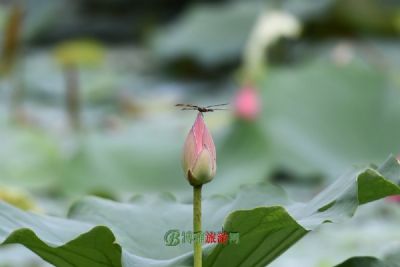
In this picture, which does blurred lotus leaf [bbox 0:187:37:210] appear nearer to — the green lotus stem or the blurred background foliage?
the blurred background foliage

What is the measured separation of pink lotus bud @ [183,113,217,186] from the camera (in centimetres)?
98

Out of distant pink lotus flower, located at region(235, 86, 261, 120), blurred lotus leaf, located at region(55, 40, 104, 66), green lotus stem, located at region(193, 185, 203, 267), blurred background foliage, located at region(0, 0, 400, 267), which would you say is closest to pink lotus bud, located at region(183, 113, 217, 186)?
green lotus stem, located at region(193, 185, 203, 267)

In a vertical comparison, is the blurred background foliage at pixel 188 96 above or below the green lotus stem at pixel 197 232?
above

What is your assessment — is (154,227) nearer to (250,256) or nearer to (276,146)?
(250,256)

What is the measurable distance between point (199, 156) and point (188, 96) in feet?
11.3

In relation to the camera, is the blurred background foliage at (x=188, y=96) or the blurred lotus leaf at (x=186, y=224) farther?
the blurred background foliage at (x=188, y=96)

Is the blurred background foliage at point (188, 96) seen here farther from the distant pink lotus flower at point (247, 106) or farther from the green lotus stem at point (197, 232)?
the green lotus stem at point (197, 232)

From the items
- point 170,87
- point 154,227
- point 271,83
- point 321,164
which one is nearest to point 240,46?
point 170,87

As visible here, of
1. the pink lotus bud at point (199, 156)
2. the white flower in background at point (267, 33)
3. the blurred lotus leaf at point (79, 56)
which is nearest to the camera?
the pink lotus bud at point (199, 156)

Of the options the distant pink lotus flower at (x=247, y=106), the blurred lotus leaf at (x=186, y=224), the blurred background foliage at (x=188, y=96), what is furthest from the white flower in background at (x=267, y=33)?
the blurred lotus leaf at (x=186, y=224)

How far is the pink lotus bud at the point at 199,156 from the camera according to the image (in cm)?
98

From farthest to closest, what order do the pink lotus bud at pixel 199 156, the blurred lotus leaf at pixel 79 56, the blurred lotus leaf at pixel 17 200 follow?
the blurred lotus leaf at pixel 79 56 < the blurred lotus leaf at pixel 17 200 < the pink lotus bud at pixel 199 156

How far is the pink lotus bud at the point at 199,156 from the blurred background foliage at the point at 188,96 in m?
0.91

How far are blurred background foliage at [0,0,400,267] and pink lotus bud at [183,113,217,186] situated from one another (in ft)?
2.98
